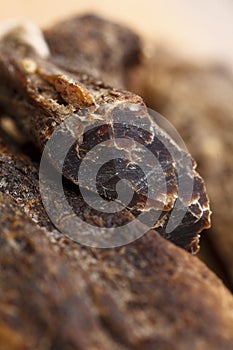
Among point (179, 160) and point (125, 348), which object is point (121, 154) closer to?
point (179, 160)

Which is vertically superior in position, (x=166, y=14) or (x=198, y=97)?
(x=198, y=97)

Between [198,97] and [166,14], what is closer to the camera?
[198,97]

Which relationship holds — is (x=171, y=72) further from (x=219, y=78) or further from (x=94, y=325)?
(x=94, y=325)

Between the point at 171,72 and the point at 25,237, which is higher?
the point at 25,237

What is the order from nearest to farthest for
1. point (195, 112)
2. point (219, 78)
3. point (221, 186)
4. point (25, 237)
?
point (25, 237) → point (221, 186) → point (195, 112) → point (219, 78)

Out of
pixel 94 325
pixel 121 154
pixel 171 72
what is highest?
pixel 121 154

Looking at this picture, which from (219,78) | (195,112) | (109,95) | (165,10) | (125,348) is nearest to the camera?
(125,348)

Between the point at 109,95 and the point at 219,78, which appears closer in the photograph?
the point at 109,95

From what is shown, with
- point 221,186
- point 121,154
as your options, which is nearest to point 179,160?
point 121,154

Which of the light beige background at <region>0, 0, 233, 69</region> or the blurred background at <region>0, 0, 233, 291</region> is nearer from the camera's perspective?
the blurred background at <region>0, 0, 233, 291</region>
